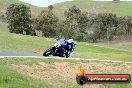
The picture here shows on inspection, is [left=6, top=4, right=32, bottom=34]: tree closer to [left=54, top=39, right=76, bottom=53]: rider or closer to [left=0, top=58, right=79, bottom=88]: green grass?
[left=54, top=39, right=76, bottom=53]: rider

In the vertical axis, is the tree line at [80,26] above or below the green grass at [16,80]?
below

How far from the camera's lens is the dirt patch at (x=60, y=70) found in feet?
76.0

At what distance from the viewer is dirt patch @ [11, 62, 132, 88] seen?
23.2 metres

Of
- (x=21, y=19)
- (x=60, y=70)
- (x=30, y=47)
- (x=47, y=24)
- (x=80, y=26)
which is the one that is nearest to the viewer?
(x=60, y=70)

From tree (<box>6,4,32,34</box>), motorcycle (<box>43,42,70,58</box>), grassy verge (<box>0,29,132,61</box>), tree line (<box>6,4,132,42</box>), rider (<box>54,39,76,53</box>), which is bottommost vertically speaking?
tree line (<box>6,4,132,42</box>)

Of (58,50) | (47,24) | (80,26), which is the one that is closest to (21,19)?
(47,24)

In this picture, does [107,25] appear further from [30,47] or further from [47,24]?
[30,47]

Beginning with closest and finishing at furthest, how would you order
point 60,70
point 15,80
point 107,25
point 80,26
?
point 15,80, point 60,70, point 107,25, point 80,26

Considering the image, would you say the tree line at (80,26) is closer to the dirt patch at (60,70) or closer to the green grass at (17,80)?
the dirt patch at (60,70)

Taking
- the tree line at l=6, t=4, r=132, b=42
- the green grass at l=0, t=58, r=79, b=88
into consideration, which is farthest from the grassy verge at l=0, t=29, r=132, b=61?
the tree line at l=6, t=4, r=132, b=42

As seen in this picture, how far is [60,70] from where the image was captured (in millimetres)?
25656

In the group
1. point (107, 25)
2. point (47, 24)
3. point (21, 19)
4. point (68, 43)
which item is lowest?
point (107, 25)

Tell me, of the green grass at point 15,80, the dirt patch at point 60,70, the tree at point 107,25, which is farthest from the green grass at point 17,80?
the tree at point 107,25

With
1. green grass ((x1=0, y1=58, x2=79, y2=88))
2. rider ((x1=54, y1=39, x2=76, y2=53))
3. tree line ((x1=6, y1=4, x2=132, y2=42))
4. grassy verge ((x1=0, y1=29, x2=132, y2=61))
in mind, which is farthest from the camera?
tree line ((x1=6, y1=4, x2=132, y2=42))
